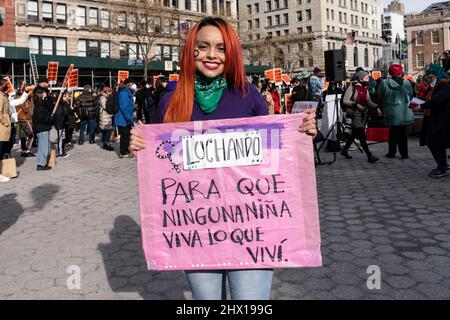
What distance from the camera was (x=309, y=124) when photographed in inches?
90.7

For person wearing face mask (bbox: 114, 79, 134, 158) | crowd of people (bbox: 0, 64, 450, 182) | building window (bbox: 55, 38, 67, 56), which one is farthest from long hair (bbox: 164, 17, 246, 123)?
building window (bbox: 55, 38, 67, 56)

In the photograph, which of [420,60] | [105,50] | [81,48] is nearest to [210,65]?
[81,48]

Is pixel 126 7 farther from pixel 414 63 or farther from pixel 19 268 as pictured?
pixel 414 63

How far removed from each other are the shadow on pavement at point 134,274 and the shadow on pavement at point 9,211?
178cm

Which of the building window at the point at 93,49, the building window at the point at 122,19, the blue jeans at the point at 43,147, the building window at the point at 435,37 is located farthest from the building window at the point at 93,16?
Answer: the building window at the point at 435,37

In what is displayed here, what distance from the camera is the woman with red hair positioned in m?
2.30

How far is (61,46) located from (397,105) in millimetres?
43180

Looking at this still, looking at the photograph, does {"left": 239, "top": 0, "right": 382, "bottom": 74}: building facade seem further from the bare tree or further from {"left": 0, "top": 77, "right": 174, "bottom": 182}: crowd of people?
{"left": 0, "top": 77, "right": 174, "bottom": 182}: crowd of people

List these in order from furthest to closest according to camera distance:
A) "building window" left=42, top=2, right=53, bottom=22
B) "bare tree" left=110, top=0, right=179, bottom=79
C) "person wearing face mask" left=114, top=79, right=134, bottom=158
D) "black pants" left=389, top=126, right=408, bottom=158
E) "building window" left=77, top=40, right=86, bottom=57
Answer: "building window" left=77, top=40, right=86, bottom=57, "building window" left=42, top=2, right=53, bottom=22, "bare tree" left=110, top=0, right=179, bottom=79, "person wearing face mask" left=114, top=79, right=134, bottom=158, "black pants" left=389, top=126, right=408, bottom=158

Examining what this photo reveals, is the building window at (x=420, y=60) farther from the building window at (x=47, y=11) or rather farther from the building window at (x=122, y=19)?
the building window at (x=47, y=11)

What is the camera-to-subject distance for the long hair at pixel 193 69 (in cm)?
233

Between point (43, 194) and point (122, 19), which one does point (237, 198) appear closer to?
point (43, 194)

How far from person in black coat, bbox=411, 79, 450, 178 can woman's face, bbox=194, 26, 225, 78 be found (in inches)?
258

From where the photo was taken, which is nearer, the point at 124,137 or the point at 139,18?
the point at 124,137
